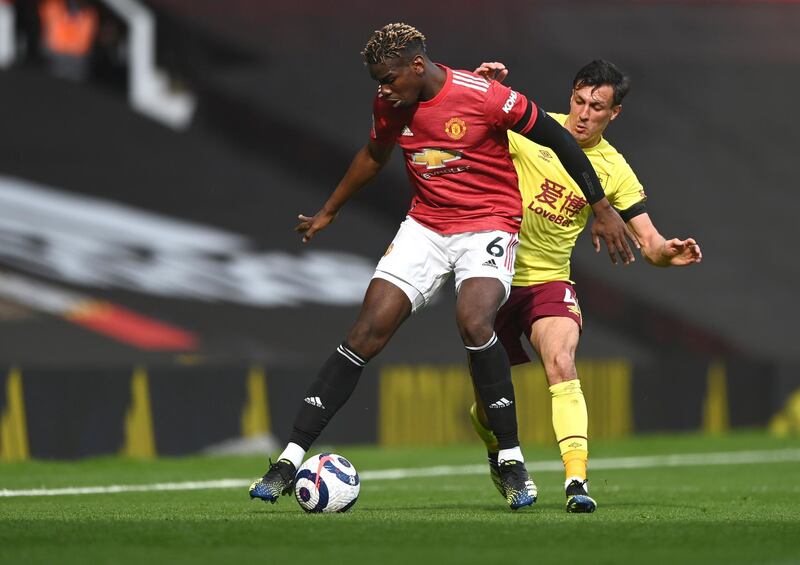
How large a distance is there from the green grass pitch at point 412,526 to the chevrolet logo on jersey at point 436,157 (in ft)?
5.19

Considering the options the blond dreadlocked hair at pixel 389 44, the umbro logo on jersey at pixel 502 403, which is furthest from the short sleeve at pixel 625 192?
the blond dreadlocked hair at pixel 389 44

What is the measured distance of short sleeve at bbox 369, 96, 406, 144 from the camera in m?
7.20

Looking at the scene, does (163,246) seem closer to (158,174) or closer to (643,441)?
(158,174)

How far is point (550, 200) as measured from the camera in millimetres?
7797

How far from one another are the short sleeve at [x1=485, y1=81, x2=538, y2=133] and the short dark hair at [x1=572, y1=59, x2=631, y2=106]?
64 centimetres

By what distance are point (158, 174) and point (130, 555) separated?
14.9 meters

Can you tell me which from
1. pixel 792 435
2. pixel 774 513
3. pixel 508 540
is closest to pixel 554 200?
pixel 774 513

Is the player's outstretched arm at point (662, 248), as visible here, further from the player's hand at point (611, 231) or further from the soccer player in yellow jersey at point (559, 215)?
the player's hand at point (611, 231)

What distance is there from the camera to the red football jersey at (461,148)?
7156mm

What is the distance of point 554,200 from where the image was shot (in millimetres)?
7797

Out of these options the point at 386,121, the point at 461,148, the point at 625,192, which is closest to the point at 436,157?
the point at 461,148

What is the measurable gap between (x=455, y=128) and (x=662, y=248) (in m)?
1.15

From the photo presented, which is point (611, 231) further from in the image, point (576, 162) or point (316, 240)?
point (316, 240)

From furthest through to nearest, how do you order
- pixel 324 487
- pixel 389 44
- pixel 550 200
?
pixel 550 200 → pixel 389 44 → pixel 324 487
